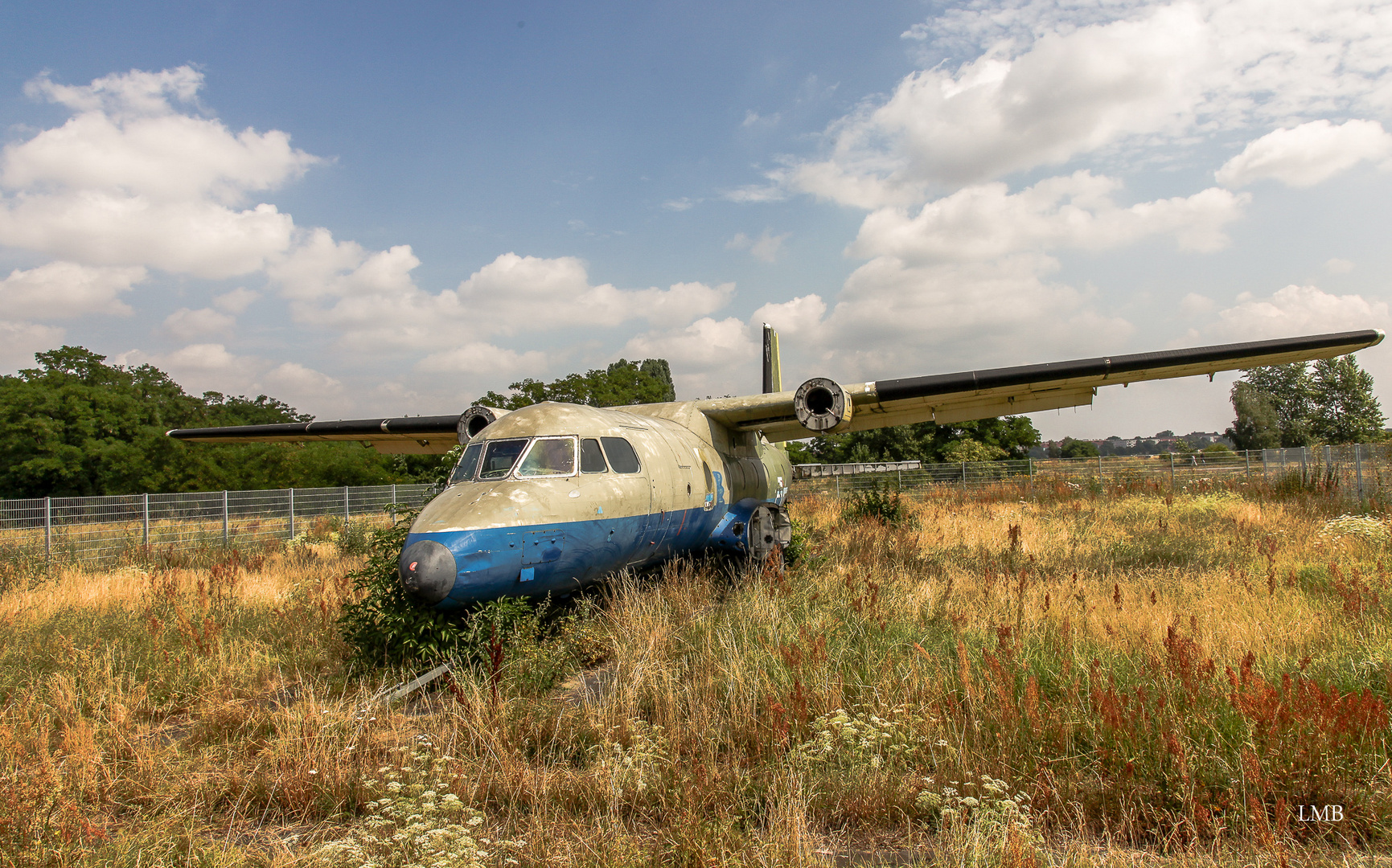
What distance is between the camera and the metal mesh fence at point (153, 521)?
48.1ft

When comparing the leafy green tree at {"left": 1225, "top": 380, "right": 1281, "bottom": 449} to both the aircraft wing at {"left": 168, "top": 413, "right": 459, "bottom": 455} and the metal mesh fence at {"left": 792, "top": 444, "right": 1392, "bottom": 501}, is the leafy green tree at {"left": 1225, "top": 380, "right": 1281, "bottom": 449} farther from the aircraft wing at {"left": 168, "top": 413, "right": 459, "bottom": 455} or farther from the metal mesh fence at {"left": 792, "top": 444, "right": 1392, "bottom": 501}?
the aircraft wing at {"left": 168, "top": 413, "right": 459, "bottom": 455}

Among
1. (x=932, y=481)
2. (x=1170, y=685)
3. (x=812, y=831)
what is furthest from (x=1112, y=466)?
(x=812, y=831)

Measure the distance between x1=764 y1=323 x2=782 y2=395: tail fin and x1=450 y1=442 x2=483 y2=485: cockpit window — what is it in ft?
41.9

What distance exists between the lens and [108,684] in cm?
538

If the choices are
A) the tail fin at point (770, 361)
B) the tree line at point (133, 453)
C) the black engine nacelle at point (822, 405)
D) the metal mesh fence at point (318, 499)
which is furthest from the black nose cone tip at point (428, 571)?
the tree line at point (133, 453)

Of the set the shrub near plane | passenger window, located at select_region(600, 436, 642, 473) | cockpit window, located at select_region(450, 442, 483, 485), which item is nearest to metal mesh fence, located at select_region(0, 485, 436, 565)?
the shrub near plane

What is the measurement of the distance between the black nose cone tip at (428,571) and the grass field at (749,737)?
70 centimetres

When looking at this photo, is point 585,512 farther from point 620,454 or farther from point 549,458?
point 620,454

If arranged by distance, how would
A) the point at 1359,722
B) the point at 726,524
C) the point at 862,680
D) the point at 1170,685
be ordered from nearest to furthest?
the point at 1359,722
the point at 1170,685
the point at 862,680
the point at 726,524

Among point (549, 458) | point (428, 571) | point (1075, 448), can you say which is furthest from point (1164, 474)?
point (1075, 448)

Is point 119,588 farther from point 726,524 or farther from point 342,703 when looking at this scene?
point 726,524

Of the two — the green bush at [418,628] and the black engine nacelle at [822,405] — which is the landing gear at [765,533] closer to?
the black engine nacelle at [822,405]

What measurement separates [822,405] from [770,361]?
367 inches

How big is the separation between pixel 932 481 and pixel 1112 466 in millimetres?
8224
